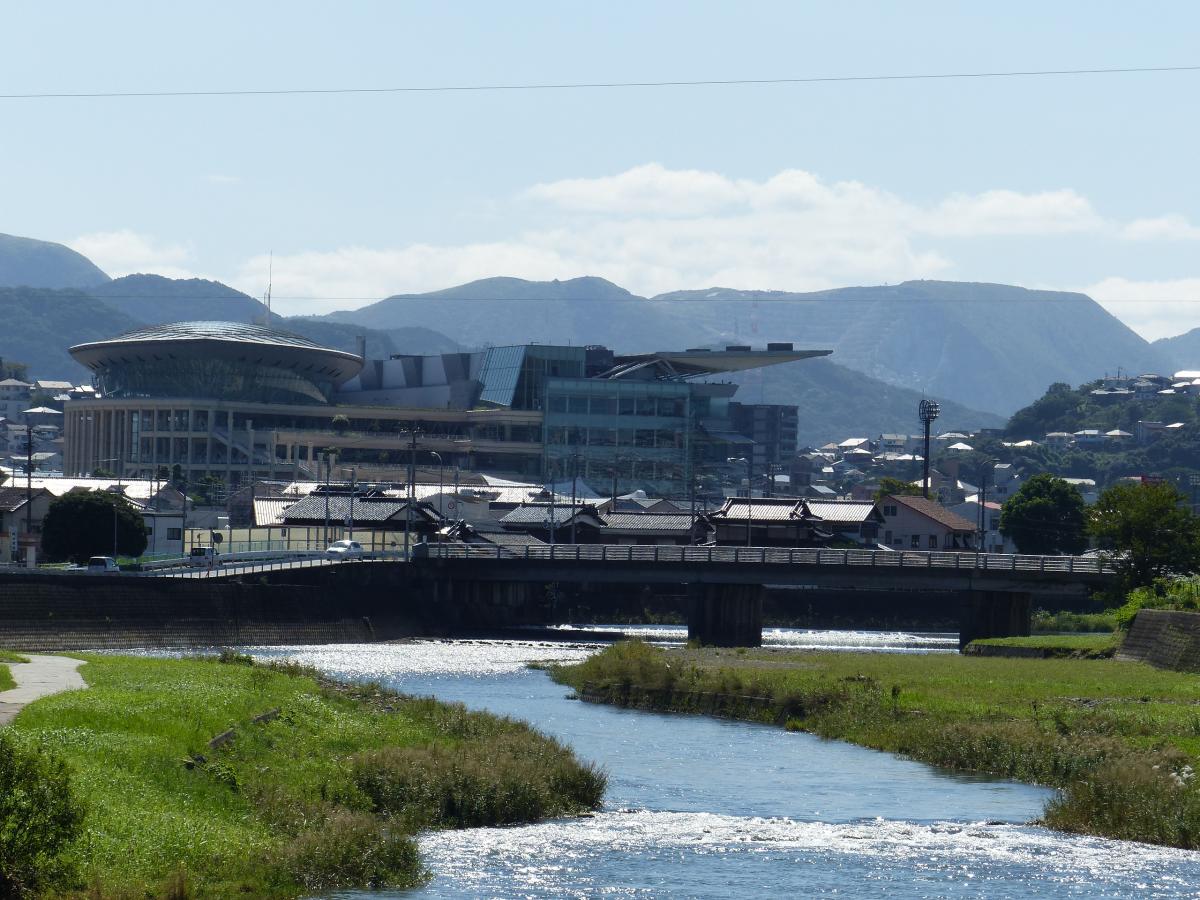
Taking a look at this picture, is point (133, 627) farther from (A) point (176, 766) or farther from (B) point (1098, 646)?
(A) point (176, 766)

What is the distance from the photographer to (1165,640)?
71.2 meters

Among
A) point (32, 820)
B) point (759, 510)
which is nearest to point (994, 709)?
point (32, 820)

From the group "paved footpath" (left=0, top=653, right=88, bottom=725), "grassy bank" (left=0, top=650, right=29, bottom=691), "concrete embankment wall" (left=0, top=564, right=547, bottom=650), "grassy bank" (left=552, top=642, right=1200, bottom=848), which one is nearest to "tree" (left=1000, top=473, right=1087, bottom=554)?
"concrete embankment wall" (left=0, top=564, right=547, bottom=650)

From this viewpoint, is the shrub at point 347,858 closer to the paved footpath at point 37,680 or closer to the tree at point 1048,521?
the paved footpath at point 37,680

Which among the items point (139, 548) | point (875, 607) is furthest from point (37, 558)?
point (875, 607)

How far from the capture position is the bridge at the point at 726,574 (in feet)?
347

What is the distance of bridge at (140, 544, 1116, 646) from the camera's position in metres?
106

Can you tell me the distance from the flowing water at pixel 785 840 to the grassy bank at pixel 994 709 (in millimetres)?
1046

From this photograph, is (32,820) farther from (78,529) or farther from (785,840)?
(78,529)

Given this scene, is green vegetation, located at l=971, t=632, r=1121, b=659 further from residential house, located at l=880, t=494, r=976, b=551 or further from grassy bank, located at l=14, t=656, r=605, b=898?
residential house, located at l=880, t=494, r=976, b=551

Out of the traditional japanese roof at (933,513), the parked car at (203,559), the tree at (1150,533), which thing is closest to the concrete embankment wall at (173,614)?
the parked car at (203,559)

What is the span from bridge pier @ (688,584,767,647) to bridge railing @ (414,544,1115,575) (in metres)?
1.75

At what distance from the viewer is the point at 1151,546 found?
97.6m

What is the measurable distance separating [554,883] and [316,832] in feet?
13.0
